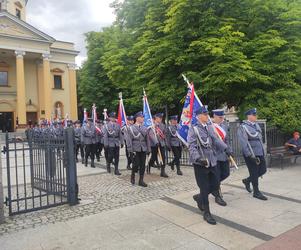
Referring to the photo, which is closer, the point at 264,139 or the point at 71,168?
the point at 71,168

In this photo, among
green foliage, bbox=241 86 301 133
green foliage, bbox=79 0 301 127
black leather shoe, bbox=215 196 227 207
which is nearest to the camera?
black leather shoe, bbox=215 196 227 207

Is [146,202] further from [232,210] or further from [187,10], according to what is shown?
[187,10]

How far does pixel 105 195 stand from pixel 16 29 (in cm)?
3395

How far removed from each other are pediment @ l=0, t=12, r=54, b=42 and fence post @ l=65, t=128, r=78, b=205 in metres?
32.9

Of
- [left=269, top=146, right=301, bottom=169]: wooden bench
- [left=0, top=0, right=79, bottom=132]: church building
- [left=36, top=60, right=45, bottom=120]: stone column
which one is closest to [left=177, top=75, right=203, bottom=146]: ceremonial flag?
[left=269, top=146, right=301, bottom=169]: wooden bench

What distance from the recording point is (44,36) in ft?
123

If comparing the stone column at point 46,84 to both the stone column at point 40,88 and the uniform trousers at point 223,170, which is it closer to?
the stone column at point 40,88

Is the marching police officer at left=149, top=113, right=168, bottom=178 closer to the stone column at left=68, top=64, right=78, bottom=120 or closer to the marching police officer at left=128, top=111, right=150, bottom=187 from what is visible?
the marching police officer at left=128, top=111, right=150, bottom=187

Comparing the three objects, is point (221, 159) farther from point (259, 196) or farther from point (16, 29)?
point (16, 29)

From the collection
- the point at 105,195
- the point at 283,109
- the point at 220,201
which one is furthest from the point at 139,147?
the point at 283,109

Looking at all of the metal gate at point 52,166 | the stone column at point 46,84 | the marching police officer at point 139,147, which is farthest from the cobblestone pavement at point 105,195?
the stone column at point 46,84

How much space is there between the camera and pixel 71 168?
659 cm

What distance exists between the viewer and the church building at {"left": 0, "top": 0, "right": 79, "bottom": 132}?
35844 mm

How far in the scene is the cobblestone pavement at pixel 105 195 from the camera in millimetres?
5801
